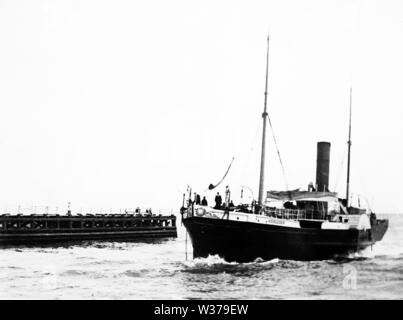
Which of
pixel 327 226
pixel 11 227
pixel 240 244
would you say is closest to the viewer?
pixel 240 244

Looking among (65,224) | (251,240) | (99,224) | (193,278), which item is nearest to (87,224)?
(99,224)

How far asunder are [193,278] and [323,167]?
15144 mm

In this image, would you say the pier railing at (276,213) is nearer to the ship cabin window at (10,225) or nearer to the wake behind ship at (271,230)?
the wake behind ship at (271,230)

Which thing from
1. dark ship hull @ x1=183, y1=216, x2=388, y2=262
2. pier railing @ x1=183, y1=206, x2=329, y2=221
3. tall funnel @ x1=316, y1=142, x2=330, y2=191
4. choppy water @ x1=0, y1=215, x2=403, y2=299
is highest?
tall funnel @ x1=316, y1=142, x2=330, y2=191

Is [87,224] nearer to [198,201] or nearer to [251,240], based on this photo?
[198,201]

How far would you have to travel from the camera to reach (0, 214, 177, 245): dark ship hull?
139ft

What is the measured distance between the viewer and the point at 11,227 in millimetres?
43281

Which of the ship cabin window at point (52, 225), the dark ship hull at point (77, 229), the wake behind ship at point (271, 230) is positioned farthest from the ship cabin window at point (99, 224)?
the wake behind ship at point (271, 230)

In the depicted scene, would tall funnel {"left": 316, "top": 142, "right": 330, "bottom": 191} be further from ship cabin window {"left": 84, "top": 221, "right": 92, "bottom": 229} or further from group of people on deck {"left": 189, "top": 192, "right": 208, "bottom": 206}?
ship cabin window {"left": 84, "top": 221, "right": 92, "bottom": 229}

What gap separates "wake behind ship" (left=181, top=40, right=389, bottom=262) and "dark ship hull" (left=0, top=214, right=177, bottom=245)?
21.0 meters

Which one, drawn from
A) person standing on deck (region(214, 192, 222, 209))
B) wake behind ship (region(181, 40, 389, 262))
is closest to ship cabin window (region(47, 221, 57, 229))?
wake behind ship (region(181, 40, 389, 262))
